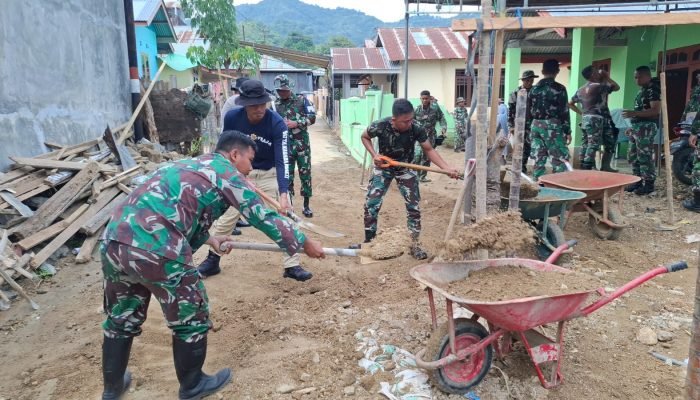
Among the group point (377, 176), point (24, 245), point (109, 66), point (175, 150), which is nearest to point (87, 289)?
point (24, 245)

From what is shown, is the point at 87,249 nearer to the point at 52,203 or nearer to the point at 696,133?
the point at 52,203

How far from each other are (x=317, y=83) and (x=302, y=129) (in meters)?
37.7

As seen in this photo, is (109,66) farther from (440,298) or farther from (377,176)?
(440,298)

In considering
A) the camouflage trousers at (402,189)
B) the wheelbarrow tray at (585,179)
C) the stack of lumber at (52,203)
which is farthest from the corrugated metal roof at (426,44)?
the camouflage trousers at (402,189)

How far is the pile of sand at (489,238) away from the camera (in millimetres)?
3215

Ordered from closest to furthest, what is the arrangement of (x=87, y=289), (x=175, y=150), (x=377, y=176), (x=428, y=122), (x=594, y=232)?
(x=87, y=289), (x=377, y=176), (x=594, y=232), (x=428, y=122), (x=175, y=150)

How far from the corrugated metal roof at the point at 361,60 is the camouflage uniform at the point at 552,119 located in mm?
15710

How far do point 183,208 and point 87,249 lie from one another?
348 cm

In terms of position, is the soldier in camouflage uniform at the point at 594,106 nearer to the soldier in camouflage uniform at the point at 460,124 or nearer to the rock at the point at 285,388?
the rock at the point at 285,388

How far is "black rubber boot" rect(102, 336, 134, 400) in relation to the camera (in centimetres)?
270

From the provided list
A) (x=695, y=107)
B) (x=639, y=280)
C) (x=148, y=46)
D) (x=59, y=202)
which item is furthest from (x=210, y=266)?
(x=148, y=46)

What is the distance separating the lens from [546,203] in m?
4.68

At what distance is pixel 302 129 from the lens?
6.95m

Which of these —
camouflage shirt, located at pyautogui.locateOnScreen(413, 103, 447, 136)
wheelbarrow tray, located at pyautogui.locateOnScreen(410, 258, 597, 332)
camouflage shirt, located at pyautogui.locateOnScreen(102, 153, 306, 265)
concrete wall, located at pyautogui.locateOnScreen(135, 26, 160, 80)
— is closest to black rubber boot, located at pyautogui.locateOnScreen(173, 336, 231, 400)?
camouflage shirt, located at pyautogui.locateOnScreen(102, 153, 306, 265)
